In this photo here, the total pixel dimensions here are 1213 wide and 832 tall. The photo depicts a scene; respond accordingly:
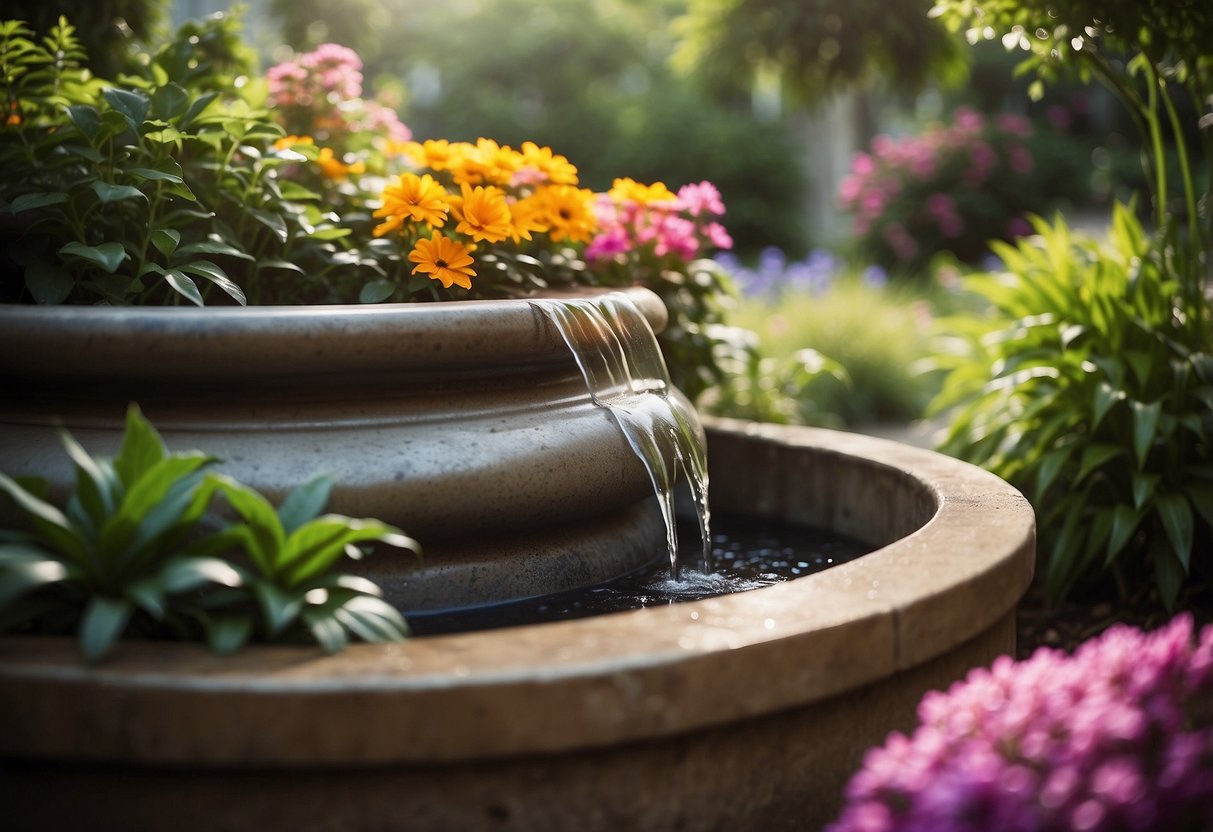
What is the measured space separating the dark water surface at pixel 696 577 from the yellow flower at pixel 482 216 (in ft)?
3.00

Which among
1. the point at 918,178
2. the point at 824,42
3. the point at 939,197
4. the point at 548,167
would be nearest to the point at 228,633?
the point at 548,167

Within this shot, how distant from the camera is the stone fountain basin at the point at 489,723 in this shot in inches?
65.9

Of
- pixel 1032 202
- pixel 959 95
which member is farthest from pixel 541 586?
pixel 959 95

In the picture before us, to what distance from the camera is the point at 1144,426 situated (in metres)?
3.46

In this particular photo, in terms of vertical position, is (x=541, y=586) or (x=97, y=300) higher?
(x=97, y=300)

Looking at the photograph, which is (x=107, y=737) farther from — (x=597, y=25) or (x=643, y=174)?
(x=597, y=25)

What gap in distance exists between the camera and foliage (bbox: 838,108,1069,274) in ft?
42.4

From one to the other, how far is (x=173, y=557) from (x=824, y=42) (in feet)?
27.0

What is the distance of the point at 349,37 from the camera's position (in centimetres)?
816

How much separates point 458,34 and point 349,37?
47.1 feet

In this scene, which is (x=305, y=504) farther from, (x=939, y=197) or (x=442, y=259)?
(x=939, y=197)

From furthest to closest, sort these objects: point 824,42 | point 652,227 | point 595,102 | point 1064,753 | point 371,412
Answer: point 595,102 < point 824,42 < point 652,227 < point 371,412 < point 1064,753

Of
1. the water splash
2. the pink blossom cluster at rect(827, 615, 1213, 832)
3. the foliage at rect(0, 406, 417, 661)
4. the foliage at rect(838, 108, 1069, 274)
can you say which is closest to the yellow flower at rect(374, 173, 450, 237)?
the water splash

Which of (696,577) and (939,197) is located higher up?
(696,577)
